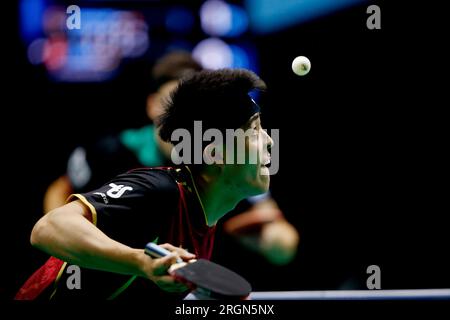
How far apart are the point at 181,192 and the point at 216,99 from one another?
14.4 inches

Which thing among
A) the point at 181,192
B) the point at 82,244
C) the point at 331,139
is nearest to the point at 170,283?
the point at 82,244

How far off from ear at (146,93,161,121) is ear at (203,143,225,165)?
116 cm

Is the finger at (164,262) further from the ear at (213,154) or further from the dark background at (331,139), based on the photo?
the dark background at (331,139)

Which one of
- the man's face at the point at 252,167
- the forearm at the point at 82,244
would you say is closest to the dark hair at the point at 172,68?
the man's face at the point at 252,167

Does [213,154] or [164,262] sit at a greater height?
[213,154]

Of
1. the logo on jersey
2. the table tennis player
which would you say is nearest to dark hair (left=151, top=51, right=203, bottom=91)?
the table tennis player

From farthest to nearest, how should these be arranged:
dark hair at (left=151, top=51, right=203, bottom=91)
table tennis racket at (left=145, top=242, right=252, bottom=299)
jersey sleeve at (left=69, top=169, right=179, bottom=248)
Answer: dark hair at (left=151, top=51, right=203, bottom=91)
jersey sleeve at (left=69, top=169, right=179, bottom=248)
table tennis racket at (left=145, top=242, right=252, bottom=299)

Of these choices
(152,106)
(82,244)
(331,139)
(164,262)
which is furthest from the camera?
(331,139)

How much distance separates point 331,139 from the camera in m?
5.11

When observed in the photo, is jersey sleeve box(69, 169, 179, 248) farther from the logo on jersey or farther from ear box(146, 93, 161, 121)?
ear box(146, 93, 161, 121)

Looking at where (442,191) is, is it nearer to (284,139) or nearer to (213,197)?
(284,139)

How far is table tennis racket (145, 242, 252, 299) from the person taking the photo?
201 centimetres

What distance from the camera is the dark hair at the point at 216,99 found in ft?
9.49

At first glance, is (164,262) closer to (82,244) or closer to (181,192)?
(82,244)
